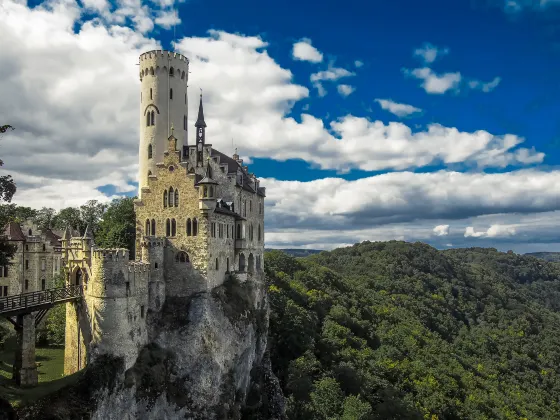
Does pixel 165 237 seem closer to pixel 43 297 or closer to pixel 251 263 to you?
pixel 43 297

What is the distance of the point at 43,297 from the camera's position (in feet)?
131

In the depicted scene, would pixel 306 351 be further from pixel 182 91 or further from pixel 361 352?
pixel 182 91

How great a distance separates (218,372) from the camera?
46.8m

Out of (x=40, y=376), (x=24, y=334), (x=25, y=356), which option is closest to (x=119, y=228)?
(x=40, y=376)

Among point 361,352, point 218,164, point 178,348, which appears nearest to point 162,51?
point 218,164

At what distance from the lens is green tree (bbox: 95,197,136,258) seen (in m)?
65.1

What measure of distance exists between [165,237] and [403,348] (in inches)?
2685

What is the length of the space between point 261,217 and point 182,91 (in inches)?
765

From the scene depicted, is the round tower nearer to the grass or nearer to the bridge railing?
the bridge railing

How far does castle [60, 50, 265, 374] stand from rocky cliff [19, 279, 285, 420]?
139 centimetres

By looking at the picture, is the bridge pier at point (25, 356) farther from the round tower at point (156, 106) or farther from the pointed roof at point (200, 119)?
the pointed roof at point (200, 119)

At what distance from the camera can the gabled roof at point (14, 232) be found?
6388 cm

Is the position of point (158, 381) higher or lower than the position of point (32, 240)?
lower

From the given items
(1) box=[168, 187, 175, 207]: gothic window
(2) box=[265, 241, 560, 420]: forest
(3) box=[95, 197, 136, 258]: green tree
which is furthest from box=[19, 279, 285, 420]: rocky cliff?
(3) box=[95, 197, 136, 258]: green tree
